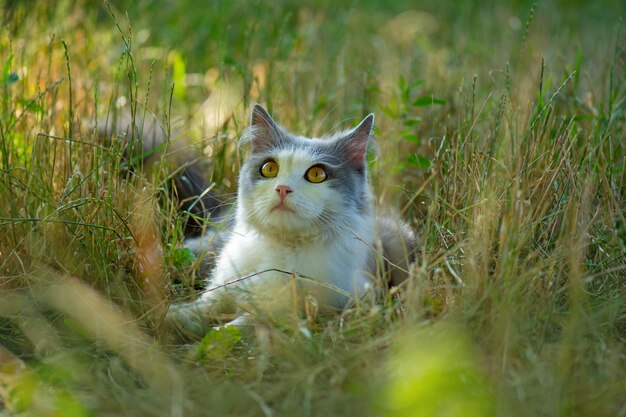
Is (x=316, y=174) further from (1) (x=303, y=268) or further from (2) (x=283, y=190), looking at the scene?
(1) (x=303, y=268)

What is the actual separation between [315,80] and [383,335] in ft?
8.49

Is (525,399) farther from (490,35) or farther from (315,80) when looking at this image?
(490,35)

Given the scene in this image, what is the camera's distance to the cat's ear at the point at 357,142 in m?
2.64

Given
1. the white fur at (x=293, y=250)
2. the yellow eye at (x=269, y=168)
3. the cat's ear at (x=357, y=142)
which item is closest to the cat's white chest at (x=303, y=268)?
the white fur at (x=293, y=250)

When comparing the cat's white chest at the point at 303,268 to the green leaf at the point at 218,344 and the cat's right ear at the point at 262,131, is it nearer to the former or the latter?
the green leaf at the point at 218,344

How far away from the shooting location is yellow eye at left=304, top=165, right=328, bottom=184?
249cm

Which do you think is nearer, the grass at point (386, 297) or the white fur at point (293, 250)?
the grass at point (386, 297)

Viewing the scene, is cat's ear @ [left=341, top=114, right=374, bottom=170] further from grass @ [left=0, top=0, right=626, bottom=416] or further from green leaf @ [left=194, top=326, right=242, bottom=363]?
green leaf @ [left=194, top=326, right=242, bottom=363]

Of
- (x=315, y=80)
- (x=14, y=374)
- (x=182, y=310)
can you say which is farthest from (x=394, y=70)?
(x=14, y=374)

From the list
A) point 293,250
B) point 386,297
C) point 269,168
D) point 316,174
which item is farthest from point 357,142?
point 386,297

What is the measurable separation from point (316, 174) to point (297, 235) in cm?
23

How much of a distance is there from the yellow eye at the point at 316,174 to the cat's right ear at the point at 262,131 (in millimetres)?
265

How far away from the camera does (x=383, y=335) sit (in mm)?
2000

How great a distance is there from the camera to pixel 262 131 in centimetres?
274
